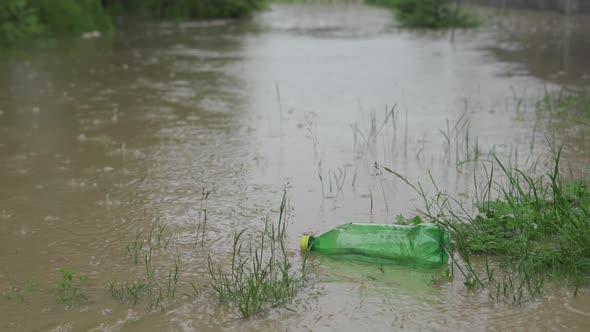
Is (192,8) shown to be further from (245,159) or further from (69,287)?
(69,287)


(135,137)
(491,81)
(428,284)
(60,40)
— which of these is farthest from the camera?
(60,40)

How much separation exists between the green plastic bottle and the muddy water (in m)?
0.10

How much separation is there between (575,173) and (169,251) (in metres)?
2.67

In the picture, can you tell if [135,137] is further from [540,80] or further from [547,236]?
[540,80]

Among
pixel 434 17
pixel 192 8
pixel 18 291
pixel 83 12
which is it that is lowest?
pixel 18 291

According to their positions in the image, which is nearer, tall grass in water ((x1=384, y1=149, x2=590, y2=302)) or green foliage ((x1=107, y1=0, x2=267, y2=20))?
tall grass in water ((x1=384, y1=149, x2=590, y2=302))

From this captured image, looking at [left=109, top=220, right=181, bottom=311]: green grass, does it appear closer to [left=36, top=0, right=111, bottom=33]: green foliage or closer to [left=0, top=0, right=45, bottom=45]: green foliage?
[left=0, top=0, right=45, bottom=45]: green foliage

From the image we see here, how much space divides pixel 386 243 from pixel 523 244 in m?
0.61

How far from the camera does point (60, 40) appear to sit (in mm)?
13688

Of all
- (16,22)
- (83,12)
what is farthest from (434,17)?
(16,22)

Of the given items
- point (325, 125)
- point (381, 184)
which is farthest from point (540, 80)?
point (381, 184)

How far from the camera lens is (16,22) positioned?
13.2 m

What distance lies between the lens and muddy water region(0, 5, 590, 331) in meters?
2.93

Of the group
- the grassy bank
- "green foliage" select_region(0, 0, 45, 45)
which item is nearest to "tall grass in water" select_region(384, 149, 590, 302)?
"green foliage" select_region(0, 0, 45, 45)
